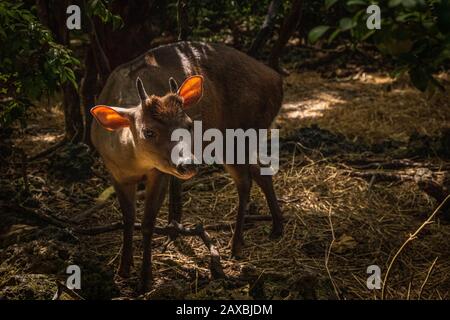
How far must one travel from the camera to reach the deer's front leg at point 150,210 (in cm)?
421

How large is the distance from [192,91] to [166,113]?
0.35 meters

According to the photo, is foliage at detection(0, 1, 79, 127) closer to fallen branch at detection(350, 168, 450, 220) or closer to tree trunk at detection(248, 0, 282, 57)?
tree trunk at detection(248, 0, 282, 57)

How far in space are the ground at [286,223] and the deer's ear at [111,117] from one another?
36.9 inches

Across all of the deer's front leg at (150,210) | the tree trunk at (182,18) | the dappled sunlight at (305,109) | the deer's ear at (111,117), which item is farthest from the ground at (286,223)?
the tree trunk at (182,18)

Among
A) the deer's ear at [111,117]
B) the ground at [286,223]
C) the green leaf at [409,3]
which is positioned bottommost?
the ground at [286,223]

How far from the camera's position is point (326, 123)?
7789 mm

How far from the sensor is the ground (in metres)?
3.96

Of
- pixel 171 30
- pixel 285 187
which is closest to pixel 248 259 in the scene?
pixel 285 187

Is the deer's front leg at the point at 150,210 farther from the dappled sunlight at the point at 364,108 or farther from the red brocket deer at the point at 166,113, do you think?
the dappled sunlight at the point at 364,108

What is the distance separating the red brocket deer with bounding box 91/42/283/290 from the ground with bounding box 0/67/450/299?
0.35m

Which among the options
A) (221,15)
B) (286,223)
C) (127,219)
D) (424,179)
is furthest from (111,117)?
(221,15)

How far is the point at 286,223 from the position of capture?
5.25m

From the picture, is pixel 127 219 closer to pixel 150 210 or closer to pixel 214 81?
pixel 150 210

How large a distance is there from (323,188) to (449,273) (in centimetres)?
185
